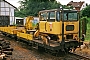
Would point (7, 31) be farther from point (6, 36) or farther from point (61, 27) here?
point (61, 27)

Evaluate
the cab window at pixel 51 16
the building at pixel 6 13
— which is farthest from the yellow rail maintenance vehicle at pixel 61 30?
the building at pixel 6 13

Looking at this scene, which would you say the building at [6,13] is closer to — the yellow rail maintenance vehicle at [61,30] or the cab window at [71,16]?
the yellow rail maintenance vehicle at [61,30]

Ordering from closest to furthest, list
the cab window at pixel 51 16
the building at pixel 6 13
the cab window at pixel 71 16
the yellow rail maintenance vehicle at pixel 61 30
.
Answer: the yellow rail maintenance vehicle at pixel 61 30 < the cab window at pixel 71 16 < the cab window at pixel 51 16 < the building at pixel 6 13

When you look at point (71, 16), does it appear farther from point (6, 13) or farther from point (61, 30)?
point (6, 13)

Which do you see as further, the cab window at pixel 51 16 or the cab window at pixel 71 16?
the cab window at pixel 51 16

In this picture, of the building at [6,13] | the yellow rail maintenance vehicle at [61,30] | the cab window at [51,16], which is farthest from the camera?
the building at [6,13]

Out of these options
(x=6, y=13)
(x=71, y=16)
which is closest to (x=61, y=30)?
(x=71, y=16)

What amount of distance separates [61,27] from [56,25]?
347mm

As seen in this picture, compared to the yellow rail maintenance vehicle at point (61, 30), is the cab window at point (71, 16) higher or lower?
higher

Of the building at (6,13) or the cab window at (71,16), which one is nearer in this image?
the cab window at (71,16)

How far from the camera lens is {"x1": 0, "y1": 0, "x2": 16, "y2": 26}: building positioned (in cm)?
4356

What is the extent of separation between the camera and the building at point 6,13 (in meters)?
43.6

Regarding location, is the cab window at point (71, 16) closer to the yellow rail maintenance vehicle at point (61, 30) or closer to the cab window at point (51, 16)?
the yellow rail maintenance vehicle at point (61, 30)

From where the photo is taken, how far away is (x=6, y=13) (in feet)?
144
